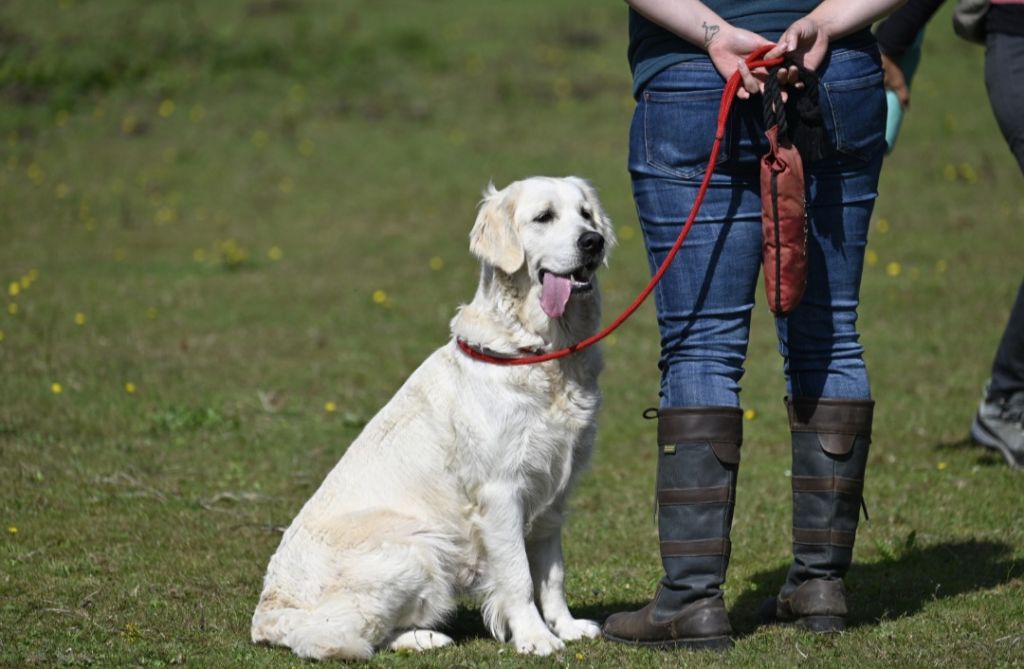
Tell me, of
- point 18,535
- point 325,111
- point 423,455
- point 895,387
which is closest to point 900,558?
point 423,455

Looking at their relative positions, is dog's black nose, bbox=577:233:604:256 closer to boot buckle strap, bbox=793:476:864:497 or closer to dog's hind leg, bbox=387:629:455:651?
boot buckle strap, bbox=793:476:864:497

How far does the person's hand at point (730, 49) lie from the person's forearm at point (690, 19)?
0.02 meters

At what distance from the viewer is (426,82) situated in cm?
1565

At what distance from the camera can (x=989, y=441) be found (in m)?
6.12

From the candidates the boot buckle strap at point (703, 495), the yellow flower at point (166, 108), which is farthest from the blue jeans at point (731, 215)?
the yellow flower at point (166, 108)

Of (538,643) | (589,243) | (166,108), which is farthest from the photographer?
(166,108)

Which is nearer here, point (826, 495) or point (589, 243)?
point (826, 495)

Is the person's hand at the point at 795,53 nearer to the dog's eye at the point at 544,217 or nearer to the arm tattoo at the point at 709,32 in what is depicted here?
the arm tattoo at the point at 709,32

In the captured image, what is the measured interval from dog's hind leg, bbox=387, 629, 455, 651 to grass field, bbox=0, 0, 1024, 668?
0.21 ft

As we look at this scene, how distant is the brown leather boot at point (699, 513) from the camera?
3770 millimetres

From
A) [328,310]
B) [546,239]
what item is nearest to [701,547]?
[546,239]

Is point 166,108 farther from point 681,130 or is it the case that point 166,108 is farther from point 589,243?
point 681,130

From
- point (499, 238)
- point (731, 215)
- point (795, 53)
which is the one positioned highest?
point (795, 53)

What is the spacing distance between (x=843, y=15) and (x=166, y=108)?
495 inches
